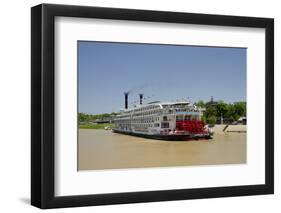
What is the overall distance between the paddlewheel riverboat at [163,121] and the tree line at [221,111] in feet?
0.18

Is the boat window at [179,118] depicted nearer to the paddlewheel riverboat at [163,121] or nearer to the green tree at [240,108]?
the paddlewheel riverboat at [163,121]

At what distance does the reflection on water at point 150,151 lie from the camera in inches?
212

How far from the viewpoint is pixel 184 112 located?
574cm

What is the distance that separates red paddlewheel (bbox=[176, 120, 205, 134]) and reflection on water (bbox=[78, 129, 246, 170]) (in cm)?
10

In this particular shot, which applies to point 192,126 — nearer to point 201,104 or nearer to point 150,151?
point 201,104

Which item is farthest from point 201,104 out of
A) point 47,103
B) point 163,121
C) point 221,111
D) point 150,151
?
point 47,103

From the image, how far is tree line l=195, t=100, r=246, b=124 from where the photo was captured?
5824mm

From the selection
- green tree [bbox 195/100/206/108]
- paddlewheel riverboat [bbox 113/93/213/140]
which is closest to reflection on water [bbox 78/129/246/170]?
paddlewheel riverboat [bbox 113/93/213/140]

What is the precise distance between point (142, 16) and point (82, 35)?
0.54m

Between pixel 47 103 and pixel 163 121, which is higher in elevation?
pixel 47 103

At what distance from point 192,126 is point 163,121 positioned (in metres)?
0.28

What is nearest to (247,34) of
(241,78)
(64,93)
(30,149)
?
(241,78)

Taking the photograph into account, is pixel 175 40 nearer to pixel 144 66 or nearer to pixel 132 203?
pixel 144 66

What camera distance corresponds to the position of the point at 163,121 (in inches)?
225
